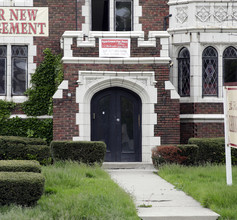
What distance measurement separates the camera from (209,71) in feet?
54.5

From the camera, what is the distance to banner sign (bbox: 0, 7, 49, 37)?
17109 mm

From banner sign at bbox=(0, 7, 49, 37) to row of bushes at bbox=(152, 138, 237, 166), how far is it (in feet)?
20.2

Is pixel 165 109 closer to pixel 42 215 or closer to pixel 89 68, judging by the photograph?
pixel 89 68

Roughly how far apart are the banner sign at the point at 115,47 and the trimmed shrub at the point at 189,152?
11.5 feet

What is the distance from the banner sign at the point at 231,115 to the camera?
9.88 m

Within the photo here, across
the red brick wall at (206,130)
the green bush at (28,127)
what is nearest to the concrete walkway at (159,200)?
the red brick wall at (206,130)

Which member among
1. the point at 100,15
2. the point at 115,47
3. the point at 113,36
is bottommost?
the point at 115,47

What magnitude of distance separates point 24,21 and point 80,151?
5.86 m

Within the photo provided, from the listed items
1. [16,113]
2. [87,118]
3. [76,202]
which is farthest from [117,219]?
[16,113]

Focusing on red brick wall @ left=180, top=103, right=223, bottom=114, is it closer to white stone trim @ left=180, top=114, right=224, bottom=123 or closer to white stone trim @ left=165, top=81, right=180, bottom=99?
white stone trim @ left=180, top=114, right=224, bottom=123

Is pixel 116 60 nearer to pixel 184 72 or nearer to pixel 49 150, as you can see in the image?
pixel 184 72

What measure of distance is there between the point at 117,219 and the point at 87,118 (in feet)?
27.2

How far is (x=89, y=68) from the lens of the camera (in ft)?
51.1

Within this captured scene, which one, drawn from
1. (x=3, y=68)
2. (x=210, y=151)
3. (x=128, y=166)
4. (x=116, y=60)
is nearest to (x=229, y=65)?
(x=210, y=151)
